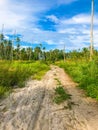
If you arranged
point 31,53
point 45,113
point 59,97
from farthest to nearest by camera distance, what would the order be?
1. point 31,53
2. point 59,97
3. point 45,113

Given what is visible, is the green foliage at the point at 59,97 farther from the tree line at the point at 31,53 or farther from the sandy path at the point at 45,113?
the tree line at the point at 31,53

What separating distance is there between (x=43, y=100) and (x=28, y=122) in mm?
2634

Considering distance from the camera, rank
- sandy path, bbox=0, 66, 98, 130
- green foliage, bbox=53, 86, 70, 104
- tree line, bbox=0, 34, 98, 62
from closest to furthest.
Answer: sandy path, bbox=0, 66, 98, 130 → green foliage, bbox=53, 86, 70, 104 → tree line, bbox=0, 34, 98, 62

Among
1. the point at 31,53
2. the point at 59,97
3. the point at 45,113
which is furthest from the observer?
the point at 31,53

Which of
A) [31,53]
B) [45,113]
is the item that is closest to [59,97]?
[45,113]

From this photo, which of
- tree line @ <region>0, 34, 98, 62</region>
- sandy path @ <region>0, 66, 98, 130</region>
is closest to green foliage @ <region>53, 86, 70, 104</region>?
sandy path @ <region>0, 66, 98, 130</region>

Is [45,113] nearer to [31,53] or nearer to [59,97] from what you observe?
[59,97]

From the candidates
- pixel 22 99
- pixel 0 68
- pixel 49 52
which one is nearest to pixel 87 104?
pixel 22 99

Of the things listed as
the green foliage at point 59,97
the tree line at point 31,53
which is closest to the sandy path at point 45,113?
the green foliage at point 59,97

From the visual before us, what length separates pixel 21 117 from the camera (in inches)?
253

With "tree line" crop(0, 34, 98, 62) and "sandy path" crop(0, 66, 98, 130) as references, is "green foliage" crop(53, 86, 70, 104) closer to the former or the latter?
"sandy path" crop(0, 66, 98, 130)

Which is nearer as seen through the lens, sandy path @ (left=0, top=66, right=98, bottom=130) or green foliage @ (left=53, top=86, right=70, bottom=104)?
sandy path @ (left=0, top=66, right=98, bottom=130)

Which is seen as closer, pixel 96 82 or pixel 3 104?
Result: pixel 3 104

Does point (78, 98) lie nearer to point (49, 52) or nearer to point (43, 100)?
point (43, 100)
